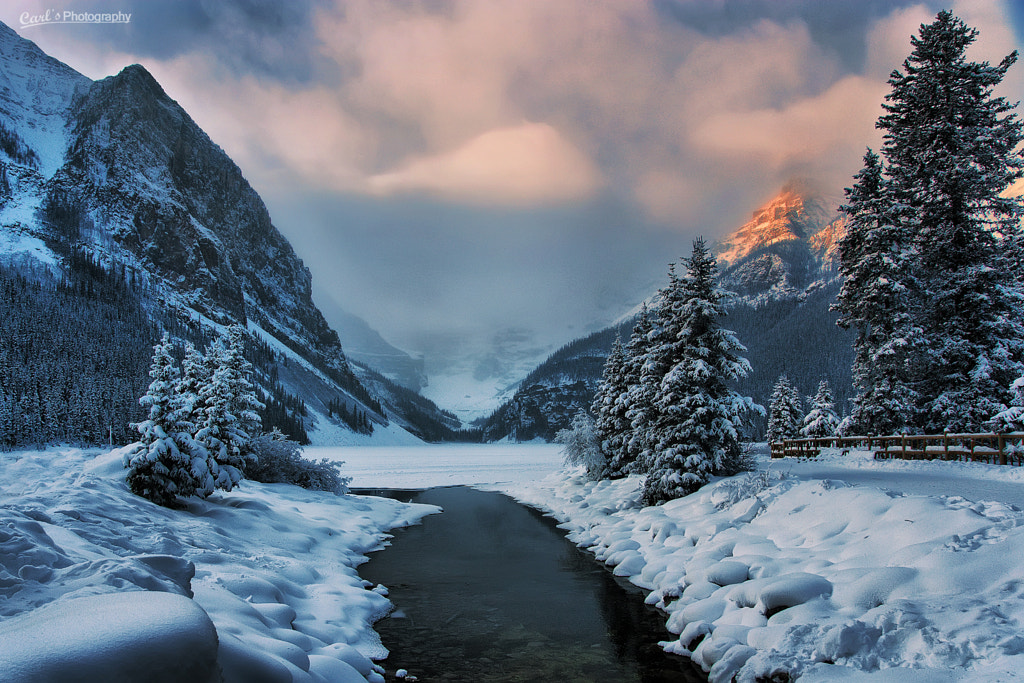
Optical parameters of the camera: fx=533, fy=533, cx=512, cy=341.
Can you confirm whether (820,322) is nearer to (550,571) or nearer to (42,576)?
(550,571)

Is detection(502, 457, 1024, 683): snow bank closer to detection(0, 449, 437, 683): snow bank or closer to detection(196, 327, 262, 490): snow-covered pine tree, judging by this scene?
detection(0, 449, 437, 683): snow bank

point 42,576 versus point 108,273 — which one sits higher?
point 108,273

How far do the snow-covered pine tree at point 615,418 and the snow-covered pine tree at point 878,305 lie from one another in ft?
42.2

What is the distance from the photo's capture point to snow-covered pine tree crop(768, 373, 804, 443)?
56.7 m

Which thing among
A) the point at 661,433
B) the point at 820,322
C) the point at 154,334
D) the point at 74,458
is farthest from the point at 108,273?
the point at 820,322

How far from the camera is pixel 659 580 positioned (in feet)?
49.5

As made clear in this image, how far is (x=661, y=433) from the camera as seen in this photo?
2309 centimetres

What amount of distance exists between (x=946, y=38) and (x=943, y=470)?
19.5 metres

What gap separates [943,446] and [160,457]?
95.4ft

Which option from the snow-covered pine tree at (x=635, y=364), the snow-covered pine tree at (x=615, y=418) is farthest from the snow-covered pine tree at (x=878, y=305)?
the snow-covered pine tree at (x=615, y=418)

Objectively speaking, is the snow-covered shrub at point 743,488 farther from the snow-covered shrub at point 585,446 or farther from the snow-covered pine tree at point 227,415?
the snow-covered shrub at point 585,446

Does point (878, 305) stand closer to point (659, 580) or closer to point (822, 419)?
point (659, 580)

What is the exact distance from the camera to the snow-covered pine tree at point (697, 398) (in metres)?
21.9

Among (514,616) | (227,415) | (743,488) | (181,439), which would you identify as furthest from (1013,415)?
(227,415)
